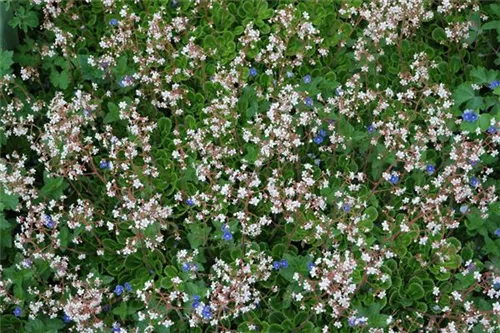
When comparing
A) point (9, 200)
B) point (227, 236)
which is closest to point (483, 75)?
point (227, 236)

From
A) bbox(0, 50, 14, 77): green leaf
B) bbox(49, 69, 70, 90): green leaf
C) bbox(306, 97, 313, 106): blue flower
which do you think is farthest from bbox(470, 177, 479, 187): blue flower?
bbox(0, 50, 14, 77): green leaf

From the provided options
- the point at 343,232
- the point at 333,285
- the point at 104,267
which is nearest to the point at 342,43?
→ the point at 343,232

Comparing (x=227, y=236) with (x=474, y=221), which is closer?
→ (x=227, y=236)

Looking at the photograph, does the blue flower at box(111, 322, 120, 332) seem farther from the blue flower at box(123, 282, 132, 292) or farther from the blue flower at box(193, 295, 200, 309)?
the blue flower at box(193, 295, 200, 309)

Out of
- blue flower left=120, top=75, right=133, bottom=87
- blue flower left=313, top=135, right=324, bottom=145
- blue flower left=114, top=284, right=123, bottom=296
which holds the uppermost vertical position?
blue flower left=120, top=75, right=133, bottom=87

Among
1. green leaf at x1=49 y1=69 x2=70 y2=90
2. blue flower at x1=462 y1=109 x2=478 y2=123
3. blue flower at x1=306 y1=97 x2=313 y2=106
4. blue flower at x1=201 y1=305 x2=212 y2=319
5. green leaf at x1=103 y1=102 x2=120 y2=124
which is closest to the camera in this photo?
blue flower at x1=201 y1=305 x2=212 y2=319

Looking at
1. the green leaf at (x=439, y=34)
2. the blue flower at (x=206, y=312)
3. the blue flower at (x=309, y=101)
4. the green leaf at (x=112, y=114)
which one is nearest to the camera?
the blue flower at (x=206, y=312)

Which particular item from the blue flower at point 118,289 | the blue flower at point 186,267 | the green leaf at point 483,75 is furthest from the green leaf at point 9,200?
the green leaf at point 483,75

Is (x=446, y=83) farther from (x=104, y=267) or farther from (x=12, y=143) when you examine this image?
(x=12, y=143)

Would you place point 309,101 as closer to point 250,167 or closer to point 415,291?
point 250,167

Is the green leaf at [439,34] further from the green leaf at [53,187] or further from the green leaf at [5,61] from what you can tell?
the green leaf at [5,61]
